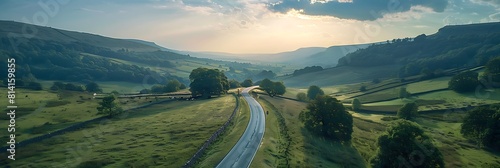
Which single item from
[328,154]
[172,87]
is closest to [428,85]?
[328,154]

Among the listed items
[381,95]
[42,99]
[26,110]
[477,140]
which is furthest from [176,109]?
[381,95]

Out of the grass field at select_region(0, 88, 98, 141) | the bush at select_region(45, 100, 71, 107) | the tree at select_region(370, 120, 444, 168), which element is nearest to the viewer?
the tree at select_region(370, 120, 444, 168)

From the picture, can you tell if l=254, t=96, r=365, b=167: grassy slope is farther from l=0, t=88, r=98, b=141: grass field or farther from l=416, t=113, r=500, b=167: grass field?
l=0, t=88, r=98, b=141: grass field

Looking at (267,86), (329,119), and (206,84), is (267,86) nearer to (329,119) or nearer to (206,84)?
(206,84)

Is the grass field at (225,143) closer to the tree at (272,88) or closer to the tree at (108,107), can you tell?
the tree at (108,107)

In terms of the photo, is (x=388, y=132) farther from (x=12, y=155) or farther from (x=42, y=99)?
(x=42, y=99)

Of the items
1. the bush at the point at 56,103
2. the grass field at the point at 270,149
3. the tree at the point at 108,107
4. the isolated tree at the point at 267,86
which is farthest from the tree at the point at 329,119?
the bush at the point at 56,103

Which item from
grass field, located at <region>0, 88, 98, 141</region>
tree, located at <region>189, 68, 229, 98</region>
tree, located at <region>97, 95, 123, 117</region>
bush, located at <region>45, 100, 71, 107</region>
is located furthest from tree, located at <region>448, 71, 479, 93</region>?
bush, located at <region>45, 100, 71, 107</region>
